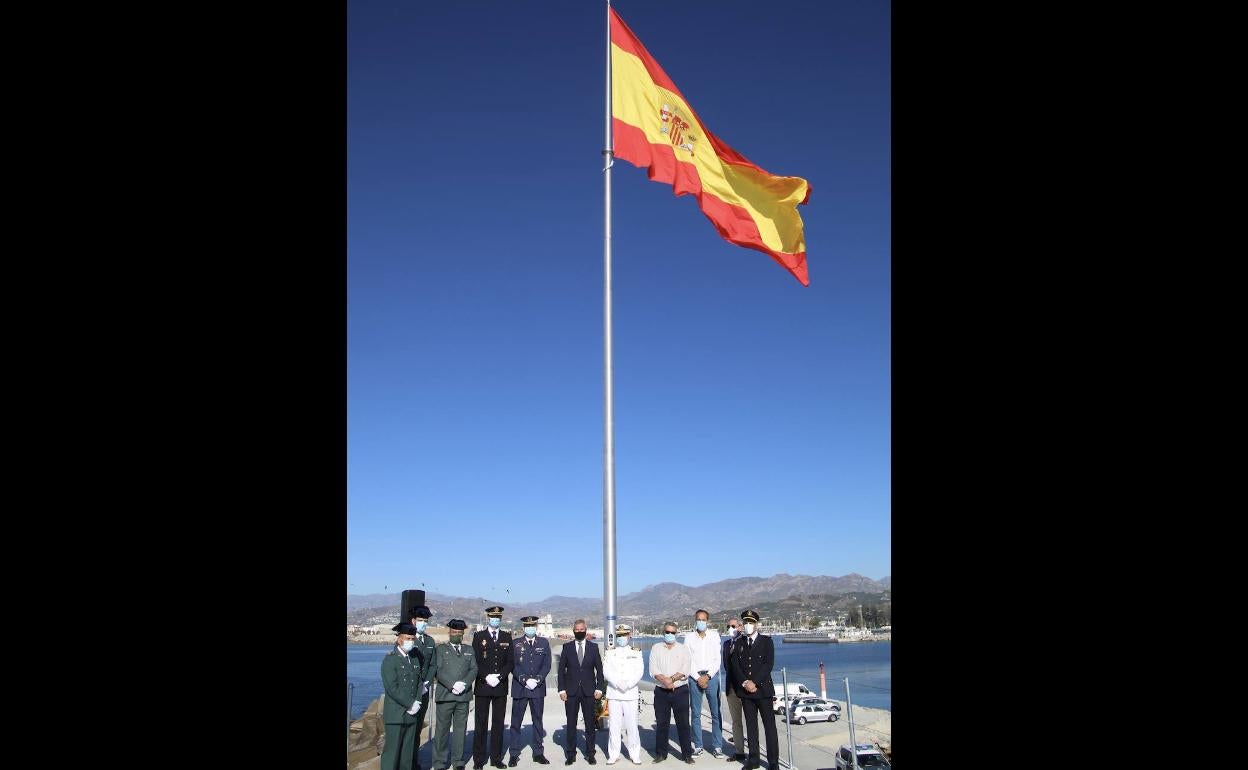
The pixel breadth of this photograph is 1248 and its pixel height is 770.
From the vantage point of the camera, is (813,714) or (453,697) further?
(813,714)

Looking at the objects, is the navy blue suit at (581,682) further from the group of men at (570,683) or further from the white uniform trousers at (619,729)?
the white uniform trousers at (619,729)

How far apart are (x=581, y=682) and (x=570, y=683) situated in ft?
0.48

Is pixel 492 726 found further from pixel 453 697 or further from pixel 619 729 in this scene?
pixel 619 729

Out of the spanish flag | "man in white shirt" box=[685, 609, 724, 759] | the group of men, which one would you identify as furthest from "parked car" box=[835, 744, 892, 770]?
the spanish flag

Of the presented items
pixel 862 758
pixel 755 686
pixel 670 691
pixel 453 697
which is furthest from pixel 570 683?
pixel 862 758

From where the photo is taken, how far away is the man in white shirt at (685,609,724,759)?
31.7ft

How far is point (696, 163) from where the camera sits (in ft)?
38.7

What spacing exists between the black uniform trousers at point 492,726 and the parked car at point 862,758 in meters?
3.60

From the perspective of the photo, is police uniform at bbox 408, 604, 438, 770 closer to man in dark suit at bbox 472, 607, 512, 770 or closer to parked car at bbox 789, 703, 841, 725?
man in dark suit at bbox 472, 607, 512, 770

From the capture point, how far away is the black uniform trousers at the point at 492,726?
342 inches

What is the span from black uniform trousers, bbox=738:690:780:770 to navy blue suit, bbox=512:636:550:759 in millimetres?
2132

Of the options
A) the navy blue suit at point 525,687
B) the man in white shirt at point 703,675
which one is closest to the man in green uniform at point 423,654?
the navy blue suit at point 525,687
